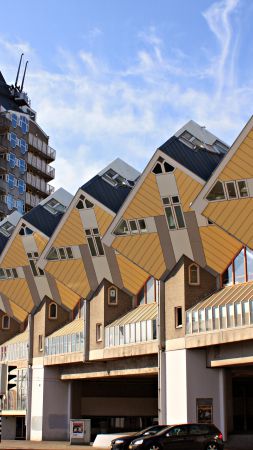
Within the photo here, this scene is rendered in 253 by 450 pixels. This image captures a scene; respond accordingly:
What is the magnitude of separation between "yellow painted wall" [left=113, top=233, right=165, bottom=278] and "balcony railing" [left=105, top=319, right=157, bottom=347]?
3.11 meters

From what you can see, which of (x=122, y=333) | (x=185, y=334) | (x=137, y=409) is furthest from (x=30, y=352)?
(x=185, y=334)

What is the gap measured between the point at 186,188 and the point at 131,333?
32.7ft

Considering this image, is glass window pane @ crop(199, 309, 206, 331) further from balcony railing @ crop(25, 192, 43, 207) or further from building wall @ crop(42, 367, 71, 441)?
balcony railing @ crop(25, 192, 43, 207)

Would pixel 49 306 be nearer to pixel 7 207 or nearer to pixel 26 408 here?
pixel 26 408

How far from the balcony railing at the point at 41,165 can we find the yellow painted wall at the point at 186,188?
185ft

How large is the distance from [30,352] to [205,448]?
27.6m

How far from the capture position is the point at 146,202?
44188 mm

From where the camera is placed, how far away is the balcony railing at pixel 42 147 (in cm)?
9794

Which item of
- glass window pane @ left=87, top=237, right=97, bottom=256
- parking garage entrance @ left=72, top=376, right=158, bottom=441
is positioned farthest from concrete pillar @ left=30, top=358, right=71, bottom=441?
glass window pane @ left=87, top=237, right=97, bottom=256

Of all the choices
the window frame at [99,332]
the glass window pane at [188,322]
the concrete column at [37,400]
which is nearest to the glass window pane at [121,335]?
the window frame at [99,332]

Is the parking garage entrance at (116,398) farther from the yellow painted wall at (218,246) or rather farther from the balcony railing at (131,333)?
the yellow painted wall at (218,246)

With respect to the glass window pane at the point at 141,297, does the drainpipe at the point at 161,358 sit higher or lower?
lower

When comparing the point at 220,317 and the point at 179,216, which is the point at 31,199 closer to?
the point at 179,216

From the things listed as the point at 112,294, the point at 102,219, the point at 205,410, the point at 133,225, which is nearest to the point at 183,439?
the point at 205,410
